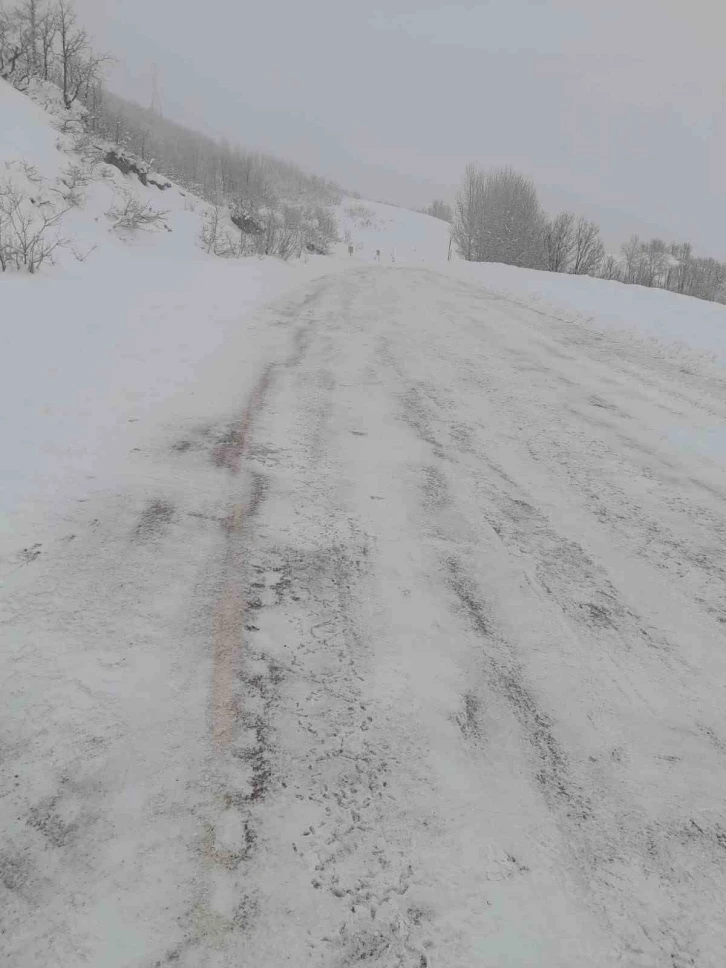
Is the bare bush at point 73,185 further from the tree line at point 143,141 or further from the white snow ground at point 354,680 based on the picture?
the white snow ground at point 354,680

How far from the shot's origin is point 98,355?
511cm

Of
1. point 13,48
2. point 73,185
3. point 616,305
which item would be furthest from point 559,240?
point 13,48

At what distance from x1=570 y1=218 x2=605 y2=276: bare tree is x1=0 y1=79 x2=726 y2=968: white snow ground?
26.9 m

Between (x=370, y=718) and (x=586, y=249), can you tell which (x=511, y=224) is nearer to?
(x=586, y=249)

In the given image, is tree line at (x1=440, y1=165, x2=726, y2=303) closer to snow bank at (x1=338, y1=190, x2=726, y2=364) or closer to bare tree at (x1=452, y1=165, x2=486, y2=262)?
bare tree at (x1=452, y1=165, x2=486, y2=262)

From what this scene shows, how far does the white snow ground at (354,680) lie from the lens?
1329 millimetres

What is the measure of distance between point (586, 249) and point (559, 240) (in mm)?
1903

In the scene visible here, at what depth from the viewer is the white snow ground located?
1329mm

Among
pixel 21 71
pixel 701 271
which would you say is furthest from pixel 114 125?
pixel 701 271

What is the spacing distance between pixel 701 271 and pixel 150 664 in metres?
52.7

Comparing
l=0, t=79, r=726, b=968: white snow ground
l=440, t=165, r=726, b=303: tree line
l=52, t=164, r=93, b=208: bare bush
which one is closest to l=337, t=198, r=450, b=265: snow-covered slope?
l=440, t=165, r=726, b=303: tree line

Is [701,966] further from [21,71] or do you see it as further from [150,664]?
[21,71]

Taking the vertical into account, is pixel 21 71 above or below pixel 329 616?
above

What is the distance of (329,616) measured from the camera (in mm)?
2236
